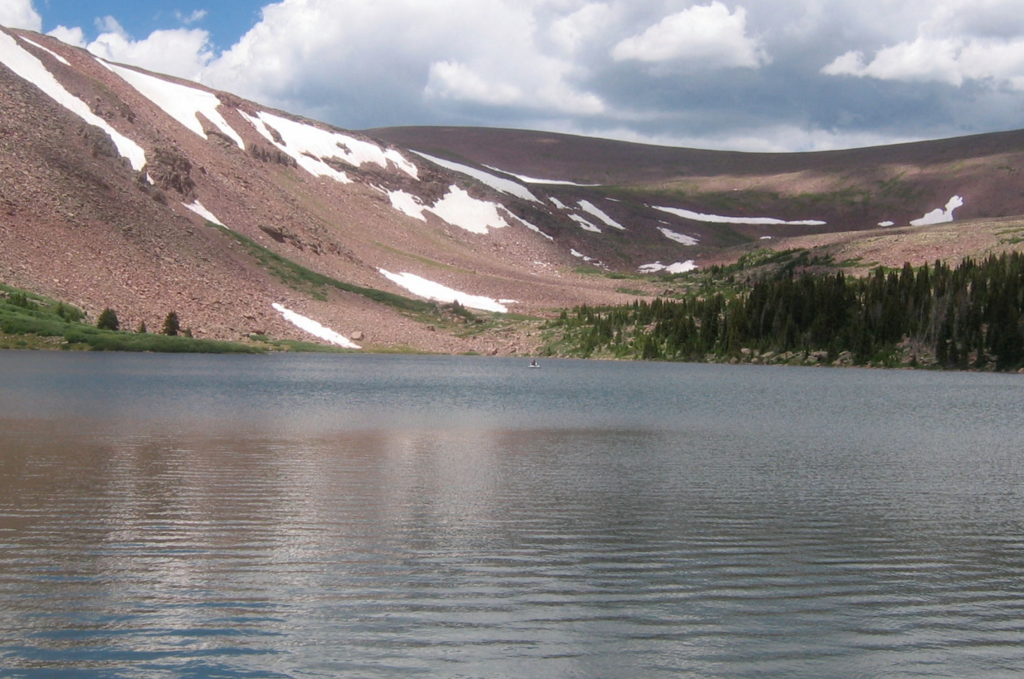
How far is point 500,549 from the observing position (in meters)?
14.8

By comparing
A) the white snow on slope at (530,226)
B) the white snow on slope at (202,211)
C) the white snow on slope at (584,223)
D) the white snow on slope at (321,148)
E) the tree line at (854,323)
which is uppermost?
the white snow on slope at (321,148)

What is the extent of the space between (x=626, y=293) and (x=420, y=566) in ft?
436

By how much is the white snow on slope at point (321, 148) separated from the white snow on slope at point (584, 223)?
34.0m

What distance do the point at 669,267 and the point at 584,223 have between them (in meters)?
21.8

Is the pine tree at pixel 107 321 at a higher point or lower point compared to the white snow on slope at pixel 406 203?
lower

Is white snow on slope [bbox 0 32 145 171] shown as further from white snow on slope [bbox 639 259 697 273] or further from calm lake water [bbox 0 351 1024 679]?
white snow on slope [bbox 639 259 697 273]

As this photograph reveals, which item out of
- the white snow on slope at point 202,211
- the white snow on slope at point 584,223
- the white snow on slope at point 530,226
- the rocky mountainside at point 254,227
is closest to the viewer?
the rocky mountainside at point 254,227

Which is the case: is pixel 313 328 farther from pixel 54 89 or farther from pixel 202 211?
pixel 54 89

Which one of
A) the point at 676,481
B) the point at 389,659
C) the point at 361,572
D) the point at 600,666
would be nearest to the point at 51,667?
the point at 389,659

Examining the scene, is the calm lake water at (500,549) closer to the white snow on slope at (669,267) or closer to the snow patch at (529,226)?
the white snow on slope at (669,267)

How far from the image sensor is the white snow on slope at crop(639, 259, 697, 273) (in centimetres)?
17688

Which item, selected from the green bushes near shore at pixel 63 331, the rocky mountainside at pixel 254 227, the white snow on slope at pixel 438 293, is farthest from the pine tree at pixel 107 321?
the white snow on slope at pixel 438 293

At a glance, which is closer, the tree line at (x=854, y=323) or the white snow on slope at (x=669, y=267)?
the tree line at (x=854, y=323)

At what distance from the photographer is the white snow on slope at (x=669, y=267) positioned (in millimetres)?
176875
